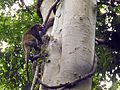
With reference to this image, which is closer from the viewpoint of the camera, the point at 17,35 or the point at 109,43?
the point at 109,43

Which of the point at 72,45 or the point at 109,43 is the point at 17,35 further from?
the point at 72,45

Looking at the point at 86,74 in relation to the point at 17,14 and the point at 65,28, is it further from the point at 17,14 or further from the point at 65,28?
the point at 17,14

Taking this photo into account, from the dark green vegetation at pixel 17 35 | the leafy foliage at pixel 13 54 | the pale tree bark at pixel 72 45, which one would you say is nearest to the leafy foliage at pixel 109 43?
the dark green vegetation at pixel 17 35

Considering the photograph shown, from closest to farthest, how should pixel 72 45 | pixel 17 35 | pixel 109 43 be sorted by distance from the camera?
pixel 72 45 < pixel 109 43 < pixel 17 35

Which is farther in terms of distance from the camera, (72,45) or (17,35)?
(17,35)

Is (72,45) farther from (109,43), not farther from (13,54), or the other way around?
(13,54)

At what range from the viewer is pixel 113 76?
4.86 metres

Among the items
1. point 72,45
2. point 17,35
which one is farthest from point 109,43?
point 72,45

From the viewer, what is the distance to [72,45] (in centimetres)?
145

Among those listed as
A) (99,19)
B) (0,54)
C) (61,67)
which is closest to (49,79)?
(61,67)

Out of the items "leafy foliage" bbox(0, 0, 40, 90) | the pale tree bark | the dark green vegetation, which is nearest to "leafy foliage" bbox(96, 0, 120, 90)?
the dark green vegetation

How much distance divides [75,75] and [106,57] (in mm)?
3588

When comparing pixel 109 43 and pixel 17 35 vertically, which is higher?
pixel 17 35

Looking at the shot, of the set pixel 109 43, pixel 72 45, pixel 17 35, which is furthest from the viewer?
pixel 17 35
